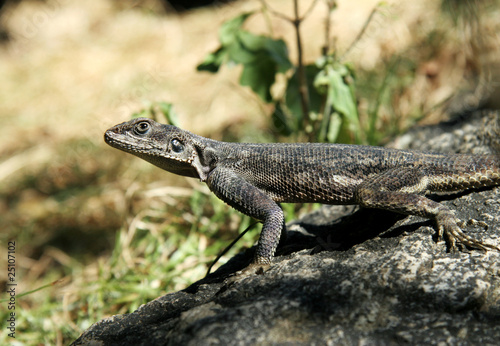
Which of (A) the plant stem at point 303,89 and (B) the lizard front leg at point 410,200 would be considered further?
(A) the plant stem at point 303,89

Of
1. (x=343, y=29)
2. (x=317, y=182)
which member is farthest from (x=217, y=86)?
(x=317, y=182)

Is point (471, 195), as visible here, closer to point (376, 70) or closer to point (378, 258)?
point (378, 258)

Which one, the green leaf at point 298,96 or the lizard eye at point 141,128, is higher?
the green leaf at point 298,96

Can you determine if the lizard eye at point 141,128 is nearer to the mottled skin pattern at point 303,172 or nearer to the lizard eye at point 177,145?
the mottled skin pattern at point 303,172

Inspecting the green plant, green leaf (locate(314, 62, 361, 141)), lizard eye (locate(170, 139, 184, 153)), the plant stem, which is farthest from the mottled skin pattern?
the plant stem

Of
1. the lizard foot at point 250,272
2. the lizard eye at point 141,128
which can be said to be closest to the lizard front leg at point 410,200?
the lizard foot at point 250,272

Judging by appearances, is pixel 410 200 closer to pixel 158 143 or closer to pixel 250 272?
pixel 250 272

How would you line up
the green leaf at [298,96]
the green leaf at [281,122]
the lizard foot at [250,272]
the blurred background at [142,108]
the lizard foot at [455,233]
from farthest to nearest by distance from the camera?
the green leaf at [281,122]
the green leaf at [298,96]
the blurred background at [142,108]
the lizard foot at [250,272]
the lizard foot at [455,233]
